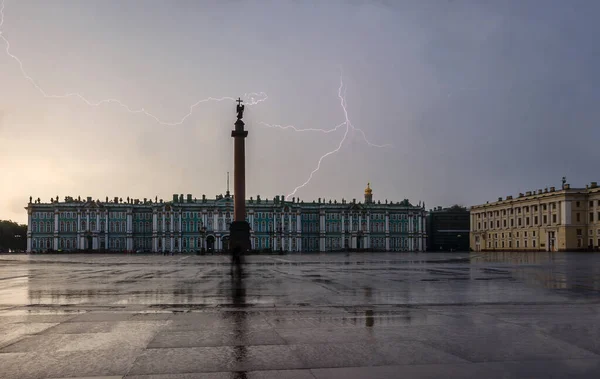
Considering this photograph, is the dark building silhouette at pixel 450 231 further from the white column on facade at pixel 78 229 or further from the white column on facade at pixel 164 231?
the white column on facade at pixel 78 229

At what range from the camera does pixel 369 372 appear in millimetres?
6500

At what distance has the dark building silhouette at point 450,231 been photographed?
16688 centimetres

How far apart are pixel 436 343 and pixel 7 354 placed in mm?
5941

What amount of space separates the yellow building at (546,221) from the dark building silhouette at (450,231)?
850 inches

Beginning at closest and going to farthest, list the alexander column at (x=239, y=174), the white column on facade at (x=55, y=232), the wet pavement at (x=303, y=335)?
the wet pavement at (x=303, y=335)
the alexander column at (x=239, y=174)
the white column on facade at (x=55, y=232)

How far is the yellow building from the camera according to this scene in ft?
354

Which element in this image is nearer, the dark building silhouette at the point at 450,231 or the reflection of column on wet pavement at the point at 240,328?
the reflection of column on wet pavement at the point at 240,328

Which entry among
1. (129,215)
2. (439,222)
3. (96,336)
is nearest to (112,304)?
(96,336)

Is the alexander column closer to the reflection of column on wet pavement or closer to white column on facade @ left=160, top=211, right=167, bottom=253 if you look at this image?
the reflection of column on wet pavement

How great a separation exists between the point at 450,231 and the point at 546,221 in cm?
5188

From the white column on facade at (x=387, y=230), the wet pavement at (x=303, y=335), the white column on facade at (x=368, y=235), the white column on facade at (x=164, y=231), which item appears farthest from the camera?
the white column on facade at (x=387, y=230)

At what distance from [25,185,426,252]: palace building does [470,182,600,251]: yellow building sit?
78.1 feet

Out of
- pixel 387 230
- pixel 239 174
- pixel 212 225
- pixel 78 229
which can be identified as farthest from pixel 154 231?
pixel 239 174

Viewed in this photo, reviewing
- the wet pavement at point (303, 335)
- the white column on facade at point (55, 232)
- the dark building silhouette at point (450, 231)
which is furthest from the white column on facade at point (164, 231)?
the wet pavement at point (303, 335)
